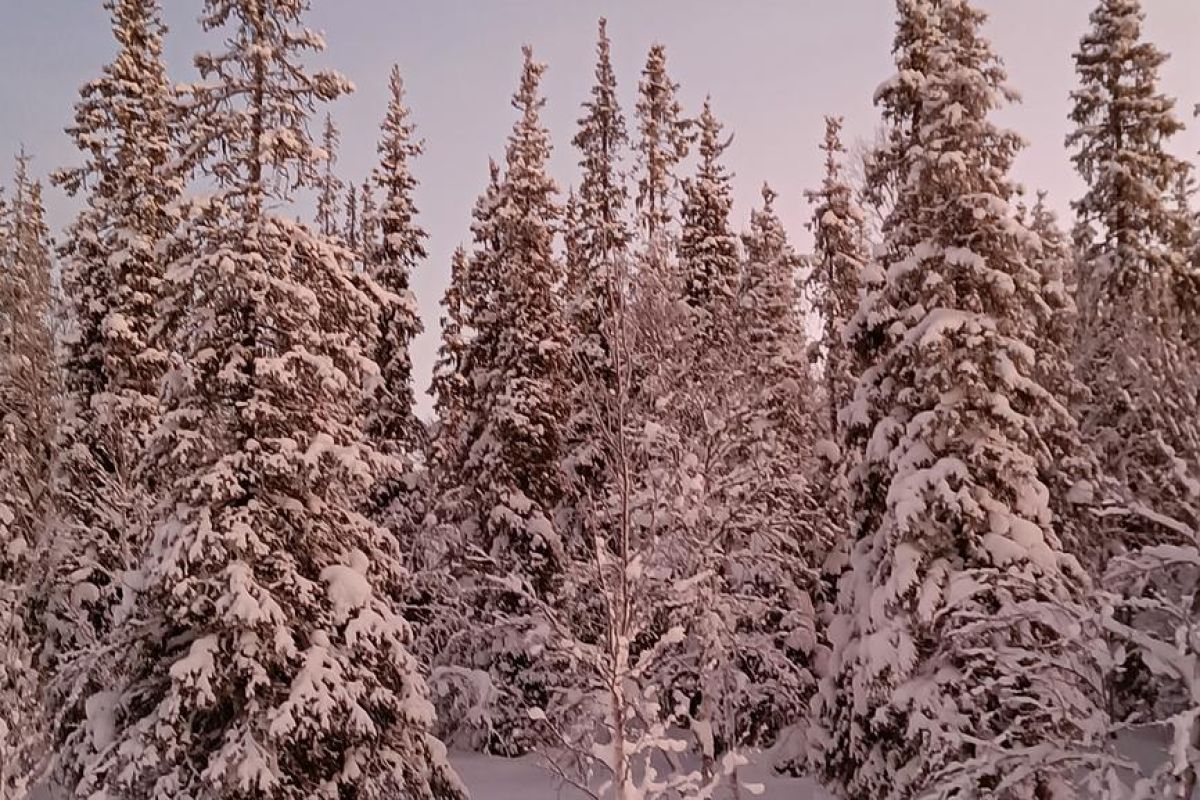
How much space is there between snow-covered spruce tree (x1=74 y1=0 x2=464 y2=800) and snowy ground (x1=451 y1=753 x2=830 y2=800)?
8.92 meters

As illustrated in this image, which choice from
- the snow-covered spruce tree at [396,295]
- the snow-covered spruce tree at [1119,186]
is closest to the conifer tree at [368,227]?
the snow-covered spruce tree at [396,295]

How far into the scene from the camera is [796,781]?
23844 millimetres

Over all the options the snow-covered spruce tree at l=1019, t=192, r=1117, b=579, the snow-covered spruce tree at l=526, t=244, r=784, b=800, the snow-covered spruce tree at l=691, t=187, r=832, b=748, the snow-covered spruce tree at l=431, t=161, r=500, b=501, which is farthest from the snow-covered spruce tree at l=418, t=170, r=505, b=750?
the snow-covered spruce tree at l=1019, t=192, r=1117, b=579

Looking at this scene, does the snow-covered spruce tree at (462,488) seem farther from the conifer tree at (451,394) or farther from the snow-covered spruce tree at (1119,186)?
the snow-covered spruce tree at (1119,186)

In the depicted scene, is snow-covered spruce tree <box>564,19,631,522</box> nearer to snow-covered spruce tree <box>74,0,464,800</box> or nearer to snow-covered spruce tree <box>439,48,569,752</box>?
snow-covered spruce tree <box>439,48,569,752</box>

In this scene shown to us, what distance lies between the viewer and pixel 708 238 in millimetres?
29922

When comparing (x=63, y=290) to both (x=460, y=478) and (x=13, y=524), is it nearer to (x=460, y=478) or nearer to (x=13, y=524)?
(x=13, y=524)

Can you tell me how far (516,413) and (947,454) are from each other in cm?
1256

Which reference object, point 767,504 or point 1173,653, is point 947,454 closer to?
point 1173,653

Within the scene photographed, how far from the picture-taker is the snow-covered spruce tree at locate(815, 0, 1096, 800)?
14734 mm

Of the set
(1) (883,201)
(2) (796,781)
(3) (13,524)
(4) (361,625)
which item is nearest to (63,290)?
(3) (13,524)

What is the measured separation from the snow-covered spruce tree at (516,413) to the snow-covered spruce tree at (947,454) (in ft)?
33.1

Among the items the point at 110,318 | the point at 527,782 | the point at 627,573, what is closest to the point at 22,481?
the point at 110,318

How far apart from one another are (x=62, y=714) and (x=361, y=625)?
17.1 ft
